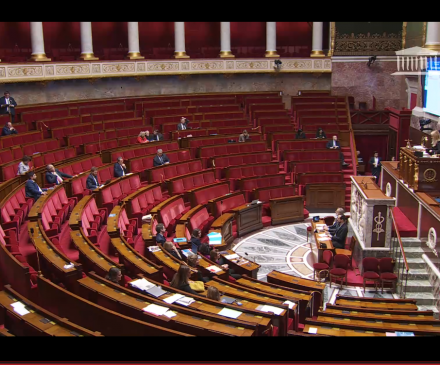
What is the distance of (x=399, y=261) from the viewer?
810 centimetres

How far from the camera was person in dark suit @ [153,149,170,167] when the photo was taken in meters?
11.2

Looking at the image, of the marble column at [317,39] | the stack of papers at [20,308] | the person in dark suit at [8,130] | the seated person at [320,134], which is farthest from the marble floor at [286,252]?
the marble column at [317,39]

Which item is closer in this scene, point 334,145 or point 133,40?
point 334,145

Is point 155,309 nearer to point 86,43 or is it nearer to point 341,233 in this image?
point 341,233

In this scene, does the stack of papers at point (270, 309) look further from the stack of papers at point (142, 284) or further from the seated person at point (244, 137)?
the seated person at point (244, 137)

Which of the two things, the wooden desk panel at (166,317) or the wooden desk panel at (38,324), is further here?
the wooden desk panel at (166,317)

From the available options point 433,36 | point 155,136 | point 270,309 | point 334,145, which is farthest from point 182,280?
point 433,36

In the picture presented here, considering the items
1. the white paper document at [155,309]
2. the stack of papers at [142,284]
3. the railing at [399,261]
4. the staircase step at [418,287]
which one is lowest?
the staircase step at [418,287]

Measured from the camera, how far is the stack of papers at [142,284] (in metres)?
5.38

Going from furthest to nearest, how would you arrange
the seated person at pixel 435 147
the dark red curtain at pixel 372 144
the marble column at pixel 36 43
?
1. the dark red curtain at pixel 372 144
2. the marble column at pixel 36 43
3. the seated person at pixel 435 147

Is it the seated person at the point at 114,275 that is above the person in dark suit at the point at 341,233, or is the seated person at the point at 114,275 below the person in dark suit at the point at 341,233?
above

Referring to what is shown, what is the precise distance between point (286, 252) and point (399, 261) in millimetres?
2065

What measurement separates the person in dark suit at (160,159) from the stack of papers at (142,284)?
579 cm

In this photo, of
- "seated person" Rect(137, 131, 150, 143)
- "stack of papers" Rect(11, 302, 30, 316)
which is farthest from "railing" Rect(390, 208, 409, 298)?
"seated person" Rect(137, 131, 150, 143)
